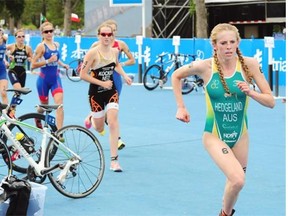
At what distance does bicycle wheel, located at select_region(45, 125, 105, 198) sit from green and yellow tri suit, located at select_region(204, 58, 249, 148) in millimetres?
1963

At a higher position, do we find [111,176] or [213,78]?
[213,78]

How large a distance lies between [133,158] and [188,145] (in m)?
1.41

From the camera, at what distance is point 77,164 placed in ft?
25.7

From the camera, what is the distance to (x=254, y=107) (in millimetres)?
16906

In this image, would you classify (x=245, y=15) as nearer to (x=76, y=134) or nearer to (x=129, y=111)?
(x=129, y=111)

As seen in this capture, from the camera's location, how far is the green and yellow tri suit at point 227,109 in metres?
6.21

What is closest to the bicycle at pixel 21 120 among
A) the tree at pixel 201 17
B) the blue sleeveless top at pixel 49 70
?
the blue sleeveless top at pixel 49 70

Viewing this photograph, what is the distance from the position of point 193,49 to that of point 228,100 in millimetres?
17453

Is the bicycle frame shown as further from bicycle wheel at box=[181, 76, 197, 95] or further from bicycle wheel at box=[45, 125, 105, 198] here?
bicycle wheel at box=[181, 76, 197, 95]

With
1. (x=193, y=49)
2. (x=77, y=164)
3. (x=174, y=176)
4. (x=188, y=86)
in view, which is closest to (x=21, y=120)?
(x=77, y=164)

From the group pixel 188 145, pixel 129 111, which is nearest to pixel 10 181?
pixel 188 145

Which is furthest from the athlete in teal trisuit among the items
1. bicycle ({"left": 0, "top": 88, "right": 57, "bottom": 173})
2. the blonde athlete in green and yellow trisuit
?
the blonde athlete in green and yellow trisuit

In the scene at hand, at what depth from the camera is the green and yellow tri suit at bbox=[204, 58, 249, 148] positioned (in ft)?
20.4

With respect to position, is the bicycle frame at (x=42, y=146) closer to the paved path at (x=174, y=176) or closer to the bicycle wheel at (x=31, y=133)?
the bicycle wheel at (x=31, y=133)
